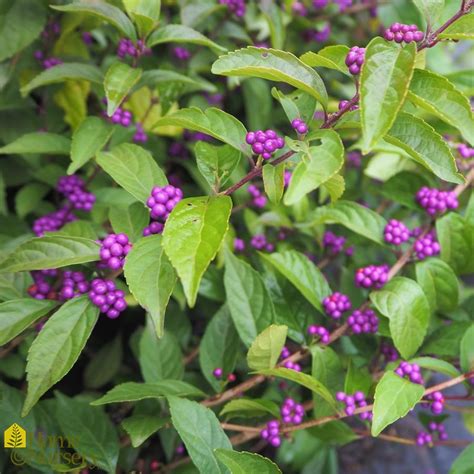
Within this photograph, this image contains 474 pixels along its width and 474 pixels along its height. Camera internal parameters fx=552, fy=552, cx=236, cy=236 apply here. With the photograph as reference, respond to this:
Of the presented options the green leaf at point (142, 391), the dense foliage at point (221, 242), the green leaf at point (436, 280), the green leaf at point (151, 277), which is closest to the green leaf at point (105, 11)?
the dense foliage at point (221, 242)

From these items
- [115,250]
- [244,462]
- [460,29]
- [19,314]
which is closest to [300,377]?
[244,462]

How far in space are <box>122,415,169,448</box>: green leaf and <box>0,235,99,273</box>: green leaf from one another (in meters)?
0.39

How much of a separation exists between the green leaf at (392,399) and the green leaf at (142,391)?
0.39 meters

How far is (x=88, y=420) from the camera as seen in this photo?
4.09 feet

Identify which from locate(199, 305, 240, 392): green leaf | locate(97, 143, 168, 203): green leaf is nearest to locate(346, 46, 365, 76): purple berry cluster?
locate(97, 143, 168, 203): green leaf

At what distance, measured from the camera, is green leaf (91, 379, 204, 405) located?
3.44ft

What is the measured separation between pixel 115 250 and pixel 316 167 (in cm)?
38

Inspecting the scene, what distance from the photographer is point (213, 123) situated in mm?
992

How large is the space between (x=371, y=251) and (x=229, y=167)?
3.26 ft

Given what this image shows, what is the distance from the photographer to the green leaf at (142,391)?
1.05m

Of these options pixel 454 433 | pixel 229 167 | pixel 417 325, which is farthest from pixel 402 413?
pixel 454 433

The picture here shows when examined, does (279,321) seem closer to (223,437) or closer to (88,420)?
(223,437)

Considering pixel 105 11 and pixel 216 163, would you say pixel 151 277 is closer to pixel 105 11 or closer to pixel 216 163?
pixel 216 163

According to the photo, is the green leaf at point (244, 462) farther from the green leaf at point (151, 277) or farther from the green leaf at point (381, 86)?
the green leaf at point (381, 86)
